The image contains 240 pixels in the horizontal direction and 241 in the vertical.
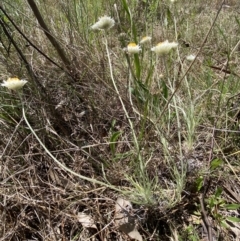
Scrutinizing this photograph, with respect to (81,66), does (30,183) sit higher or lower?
lower

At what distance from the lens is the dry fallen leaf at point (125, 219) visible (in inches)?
31.2

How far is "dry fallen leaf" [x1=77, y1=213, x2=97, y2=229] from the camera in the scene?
0.82 m

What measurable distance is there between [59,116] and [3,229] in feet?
1.32

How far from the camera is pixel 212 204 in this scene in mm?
815

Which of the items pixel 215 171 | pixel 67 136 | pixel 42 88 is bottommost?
pixel 215 171

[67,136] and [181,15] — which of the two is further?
[181,15]

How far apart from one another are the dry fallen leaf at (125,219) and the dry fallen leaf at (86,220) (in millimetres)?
66

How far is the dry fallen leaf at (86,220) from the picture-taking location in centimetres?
82

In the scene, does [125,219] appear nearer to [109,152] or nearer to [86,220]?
[86,220]

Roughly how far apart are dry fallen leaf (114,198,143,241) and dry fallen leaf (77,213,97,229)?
7 cm

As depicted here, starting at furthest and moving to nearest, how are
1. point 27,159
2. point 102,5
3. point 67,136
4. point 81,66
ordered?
point 102,5 < point 81,66 < point 67,136 < point 27,159

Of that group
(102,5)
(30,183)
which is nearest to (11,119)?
(30,183)

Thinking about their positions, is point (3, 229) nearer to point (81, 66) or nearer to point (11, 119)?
point (11, 119)

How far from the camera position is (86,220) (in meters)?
0.84
